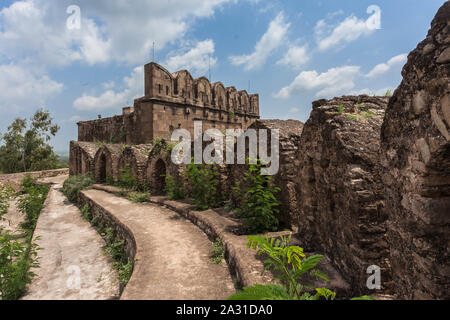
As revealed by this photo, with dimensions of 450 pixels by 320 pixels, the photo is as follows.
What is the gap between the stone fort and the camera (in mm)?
17766

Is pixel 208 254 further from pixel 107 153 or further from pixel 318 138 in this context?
pixel 107 153

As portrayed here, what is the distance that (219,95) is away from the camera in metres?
23.5

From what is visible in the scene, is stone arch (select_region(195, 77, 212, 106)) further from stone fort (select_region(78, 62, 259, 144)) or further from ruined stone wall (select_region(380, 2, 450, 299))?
ruined stone wall (select_region(380, 2, 450, 299))

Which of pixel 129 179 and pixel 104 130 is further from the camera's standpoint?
pixel 104 130

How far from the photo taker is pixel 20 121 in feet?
102

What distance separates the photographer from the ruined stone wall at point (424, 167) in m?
1.61

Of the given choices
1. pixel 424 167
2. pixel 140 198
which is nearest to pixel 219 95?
pixel 140 198

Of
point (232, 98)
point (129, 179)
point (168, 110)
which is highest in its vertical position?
point (232, 98)

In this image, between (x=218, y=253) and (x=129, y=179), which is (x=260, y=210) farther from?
(x=129, y=179)

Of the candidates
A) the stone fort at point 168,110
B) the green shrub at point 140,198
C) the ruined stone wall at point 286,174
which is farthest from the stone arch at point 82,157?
the ruined stone wall at point 286,174

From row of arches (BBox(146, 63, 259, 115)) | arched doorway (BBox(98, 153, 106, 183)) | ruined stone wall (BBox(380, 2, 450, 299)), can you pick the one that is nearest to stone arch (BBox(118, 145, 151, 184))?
arched doorway (BBox(98, 153, 106, 183))

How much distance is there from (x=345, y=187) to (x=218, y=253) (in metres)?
2.67
